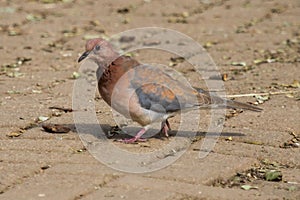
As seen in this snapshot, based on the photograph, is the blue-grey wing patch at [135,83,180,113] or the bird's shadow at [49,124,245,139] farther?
the bird's shadow at [49,124,245,139]

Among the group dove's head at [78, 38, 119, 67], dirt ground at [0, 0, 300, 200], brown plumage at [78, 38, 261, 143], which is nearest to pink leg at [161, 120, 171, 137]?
brown plumage at [78, 38, 261, 143]

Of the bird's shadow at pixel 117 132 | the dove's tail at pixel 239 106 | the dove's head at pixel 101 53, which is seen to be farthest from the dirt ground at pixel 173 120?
the dove's head at pixel 101 53

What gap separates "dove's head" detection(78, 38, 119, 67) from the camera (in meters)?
4.69

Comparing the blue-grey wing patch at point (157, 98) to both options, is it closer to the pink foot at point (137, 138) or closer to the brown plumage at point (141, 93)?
the brown plumage at point (141, 93)

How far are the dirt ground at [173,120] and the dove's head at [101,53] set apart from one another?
507 millimetres

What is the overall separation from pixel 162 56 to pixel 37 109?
204 cm

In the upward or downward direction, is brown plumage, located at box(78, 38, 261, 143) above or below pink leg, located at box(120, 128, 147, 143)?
above

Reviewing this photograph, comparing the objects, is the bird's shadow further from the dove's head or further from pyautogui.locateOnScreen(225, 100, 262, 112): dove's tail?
the dove's head

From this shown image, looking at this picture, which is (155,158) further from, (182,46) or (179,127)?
A: (182,46)

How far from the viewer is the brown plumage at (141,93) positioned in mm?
4531

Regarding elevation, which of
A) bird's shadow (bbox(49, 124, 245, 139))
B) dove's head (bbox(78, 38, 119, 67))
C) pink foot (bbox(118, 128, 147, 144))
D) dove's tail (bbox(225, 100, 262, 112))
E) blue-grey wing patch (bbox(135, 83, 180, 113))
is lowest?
bird's shadow (bbox(49, 124, 245, 139))

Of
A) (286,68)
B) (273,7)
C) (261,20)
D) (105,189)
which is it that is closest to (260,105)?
(286,68)

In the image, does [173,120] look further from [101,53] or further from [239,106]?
[101,53]

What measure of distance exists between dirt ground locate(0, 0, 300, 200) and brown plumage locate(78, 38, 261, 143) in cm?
20
